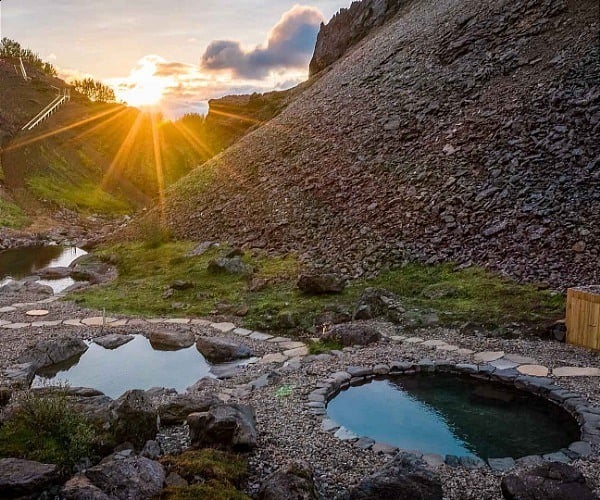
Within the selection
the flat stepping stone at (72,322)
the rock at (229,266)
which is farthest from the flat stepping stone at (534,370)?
the flat stepping stone at (72,322)

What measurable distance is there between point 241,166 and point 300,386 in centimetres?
1769

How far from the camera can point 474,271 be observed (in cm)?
1412

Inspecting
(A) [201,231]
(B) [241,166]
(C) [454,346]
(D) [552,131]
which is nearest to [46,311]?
(A) [201,231]

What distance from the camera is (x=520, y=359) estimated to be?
31.6 ft

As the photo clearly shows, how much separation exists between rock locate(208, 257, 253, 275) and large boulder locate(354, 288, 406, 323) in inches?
172

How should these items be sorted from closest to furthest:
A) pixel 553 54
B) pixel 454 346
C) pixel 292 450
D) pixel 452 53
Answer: pixel 292 450 < pixel 454 346 < pixel 553 54 < pixel 452 53

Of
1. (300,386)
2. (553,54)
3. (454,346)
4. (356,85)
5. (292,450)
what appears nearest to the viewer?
(292,450)

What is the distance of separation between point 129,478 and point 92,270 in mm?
15008

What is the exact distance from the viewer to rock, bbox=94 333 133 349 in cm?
1184

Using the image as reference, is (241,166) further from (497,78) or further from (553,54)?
(553,54)

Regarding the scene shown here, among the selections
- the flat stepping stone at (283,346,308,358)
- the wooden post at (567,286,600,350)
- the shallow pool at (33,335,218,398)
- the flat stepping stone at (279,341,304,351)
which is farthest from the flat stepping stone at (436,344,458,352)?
the shallow pool at (33,335,218,398)

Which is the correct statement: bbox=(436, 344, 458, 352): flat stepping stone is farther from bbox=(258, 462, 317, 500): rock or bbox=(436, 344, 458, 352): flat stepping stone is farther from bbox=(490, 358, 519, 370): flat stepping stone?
bbox=(258, 462, 317, 500): rock

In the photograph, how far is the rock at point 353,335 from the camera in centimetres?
1083

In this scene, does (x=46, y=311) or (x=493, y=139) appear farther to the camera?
(x=493, y=139)
